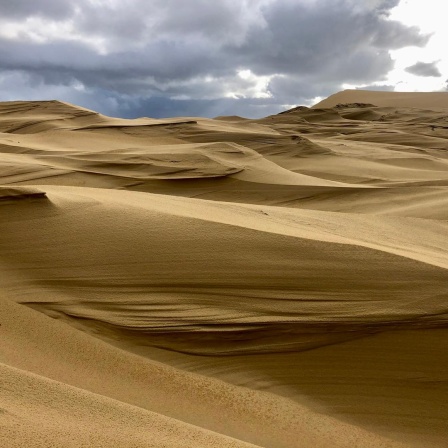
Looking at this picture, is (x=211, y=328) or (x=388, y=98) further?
(x=388, y=98)

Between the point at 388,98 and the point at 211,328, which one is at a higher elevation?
the point at 388,98

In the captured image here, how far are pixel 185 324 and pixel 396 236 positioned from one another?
5.23 ft

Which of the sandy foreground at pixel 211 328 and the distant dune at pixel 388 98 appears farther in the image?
the distant dune at pixel 388 98

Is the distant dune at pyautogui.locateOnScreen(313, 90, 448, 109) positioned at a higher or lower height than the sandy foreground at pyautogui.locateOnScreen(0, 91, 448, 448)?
higher

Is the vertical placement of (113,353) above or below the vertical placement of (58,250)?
below

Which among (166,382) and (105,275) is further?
(105,275)

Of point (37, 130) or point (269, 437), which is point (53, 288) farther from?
point (37, 130)

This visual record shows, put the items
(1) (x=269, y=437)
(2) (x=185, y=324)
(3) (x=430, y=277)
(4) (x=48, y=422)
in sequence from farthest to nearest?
(3) (x=430, y=277) < (2) (x=185, y=324) < (1) (x=269, y=437) < (4) (x=48, y=422)

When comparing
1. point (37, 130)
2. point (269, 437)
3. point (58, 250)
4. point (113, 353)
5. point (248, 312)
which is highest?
point (37, 130)

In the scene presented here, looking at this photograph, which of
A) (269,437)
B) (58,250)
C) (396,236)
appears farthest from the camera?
(396,236)

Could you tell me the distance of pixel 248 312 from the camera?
207 cm

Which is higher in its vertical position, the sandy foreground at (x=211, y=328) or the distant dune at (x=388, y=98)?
the distant dune at (x=388, y=98)

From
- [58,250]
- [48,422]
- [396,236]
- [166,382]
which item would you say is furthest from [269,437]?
[396,236]

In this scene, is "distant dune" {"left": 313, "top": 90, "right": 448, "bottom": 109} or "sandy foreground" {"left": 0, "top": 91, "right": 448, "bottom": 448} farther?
"distant dune" {"left": 313, "top": 90, "right": 448, "bottom": 109}
